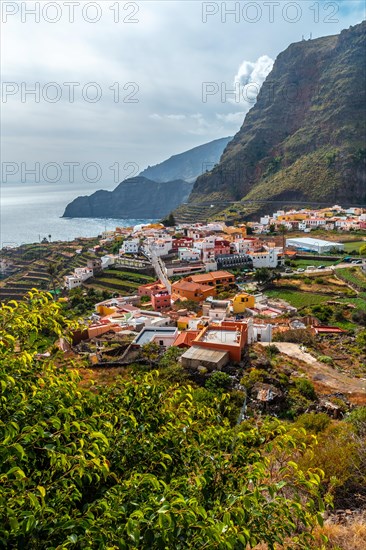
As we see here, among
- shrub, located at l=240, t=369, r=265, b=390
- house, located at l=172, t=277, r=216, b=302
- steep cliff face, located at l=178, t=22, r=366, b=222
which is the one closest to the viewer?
shrub, located at l=240, t=369, r=265, b=390

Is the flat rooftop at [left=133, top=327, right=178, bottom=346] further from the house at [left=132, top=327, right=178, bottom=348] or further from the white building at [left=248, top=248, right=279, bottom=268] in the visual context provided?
the white building at [left=248, top=248, right=279, bottom=268]

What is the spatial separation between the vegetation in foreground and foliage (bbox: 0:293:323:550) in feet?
0.04

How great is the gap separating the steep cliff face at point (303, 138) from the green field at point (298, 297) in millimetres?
47352

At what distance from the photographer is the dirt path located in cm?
1390

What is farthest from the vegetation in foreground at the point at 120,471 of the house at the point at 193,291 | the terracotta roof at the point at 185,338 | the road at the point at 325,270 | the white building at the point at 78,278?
the white building at the point at 78,278

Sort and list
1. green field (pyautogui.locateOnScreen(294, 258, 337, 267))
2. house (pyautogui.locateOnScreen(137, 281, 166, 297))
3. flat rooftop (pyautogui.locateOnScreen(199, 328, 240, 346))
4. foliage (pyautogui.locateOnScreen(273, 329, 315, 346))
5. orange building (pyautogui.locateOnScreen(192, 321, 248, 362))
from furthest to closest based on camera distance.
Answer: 1. green field (pyautogui.locateOnScreen(294, 258, 337, 267))
2. house (pyautogui.locateOnScreen(137, 281, 166, 297))
3. foliage (pyautogui.locateOnScreen(273, 329, 315, 346))
4. flat rooftop (pyautogui.locateOnScreen(199, 328, 240, 346))
5. orange building (pyautogui.locateOnScreen(192, 321, 248, 362))

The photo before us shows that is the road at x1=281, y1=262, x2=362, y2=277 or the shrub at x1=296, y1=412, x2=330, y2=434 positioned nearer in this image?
the shrub at x1=296, y1=412, x2=330, y2=434

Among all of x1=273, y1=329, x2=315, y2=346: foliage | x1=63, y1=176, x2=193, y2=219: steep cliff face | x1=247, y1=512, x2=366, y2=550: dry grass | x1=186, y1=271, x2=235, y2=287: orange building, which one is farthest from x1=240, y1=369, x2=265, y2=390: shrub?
x1=63, y1=176, x2=193, y2=219: steep cliff face

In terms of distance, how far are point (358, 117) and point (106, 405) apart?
105 meters

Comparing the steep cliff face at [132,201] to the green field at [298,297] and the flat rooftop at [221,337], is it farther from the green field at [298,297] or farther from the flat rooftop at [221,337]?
the flat rooftop at [221,337]

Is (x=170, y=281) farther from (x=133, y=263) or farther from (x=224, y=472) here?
(x=224, y=472)

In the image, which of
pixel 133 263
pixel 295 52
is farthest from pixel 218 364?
pixel 295 52

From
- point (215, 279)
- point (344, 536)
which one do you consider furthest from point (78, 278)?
point (344, 536)

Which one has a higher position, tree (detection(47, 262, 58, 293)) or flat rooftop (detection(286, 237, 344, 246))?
flat rooftop (detection(286, 237, 344, 246))
